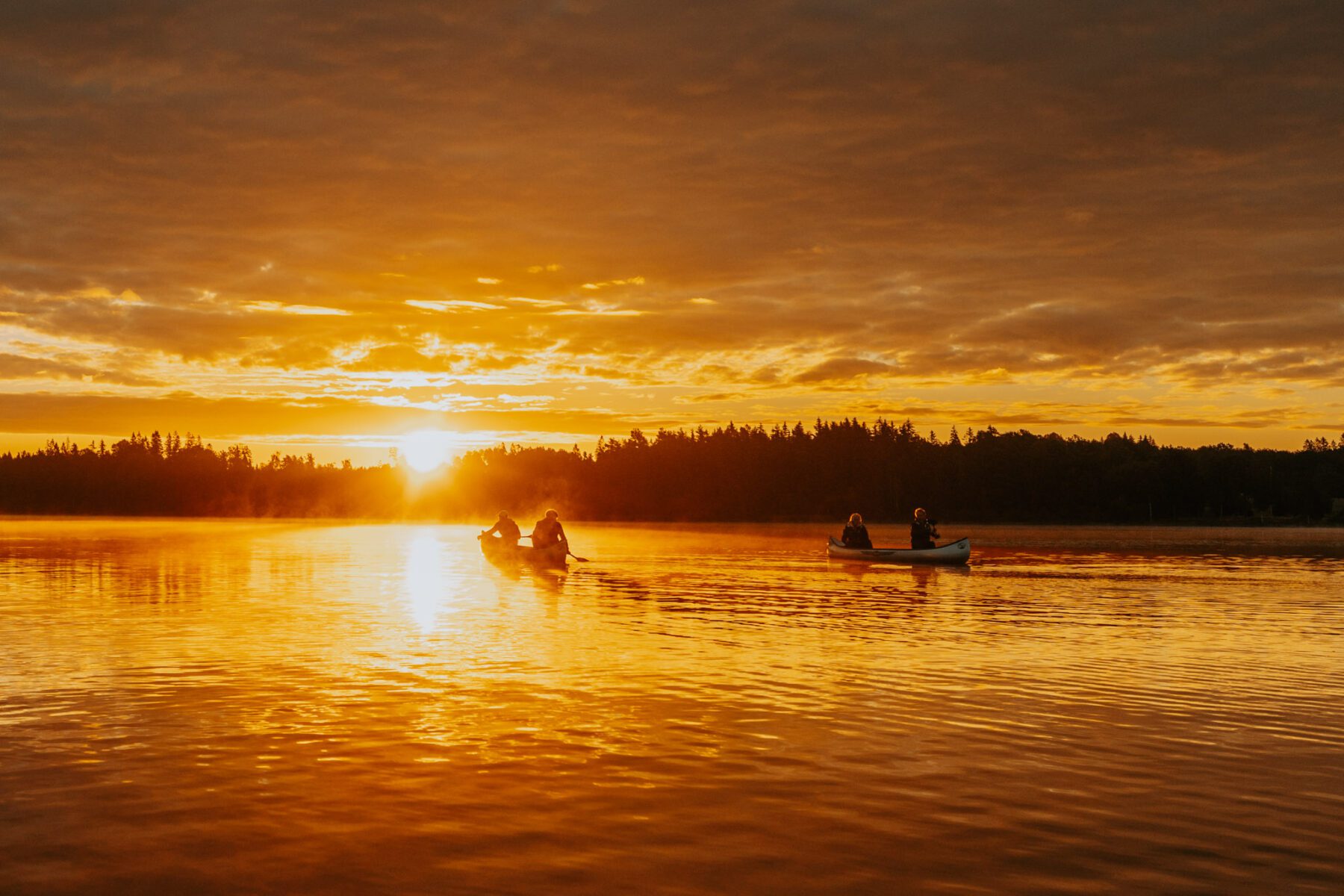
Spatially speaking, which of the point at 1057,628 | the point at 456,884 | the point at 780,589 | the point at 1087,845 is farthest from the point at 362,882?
the point at 780,589

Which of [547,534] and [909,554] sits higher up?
[547,534]

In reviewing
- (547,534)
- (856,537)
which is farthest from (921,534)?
(547,534)

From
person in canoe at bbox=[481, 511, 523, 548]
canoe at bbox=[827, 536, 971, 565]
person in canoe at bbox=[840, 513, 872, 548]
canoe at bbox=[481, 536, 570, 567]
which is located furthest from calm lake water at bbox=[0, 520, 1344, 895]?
person in canoe at bbox=[840, 513, 872, 548]

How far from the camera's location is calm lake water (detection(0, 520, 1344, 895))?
9867 millimetres

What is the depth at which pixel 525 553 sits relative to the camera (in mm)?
54531

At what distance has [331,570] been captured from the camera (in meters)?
53.5

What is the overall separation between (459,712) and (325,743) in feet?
8.21

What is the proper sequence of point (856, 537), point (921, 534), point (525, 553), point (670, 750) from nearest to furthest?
point (670, 750), point (525, 553), point (921, 534), point (856, 537)

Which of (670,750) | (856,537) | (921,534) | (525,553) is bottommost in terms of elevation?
(670,750)

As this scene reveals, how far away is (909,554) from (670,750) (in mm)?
43332

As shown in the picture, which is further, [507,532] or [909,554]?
[507,532]

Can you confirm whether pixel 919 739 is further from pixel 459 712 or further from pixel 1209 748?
pixel 459 712

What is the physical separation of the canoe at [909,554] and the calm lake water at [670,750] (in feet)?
72.3

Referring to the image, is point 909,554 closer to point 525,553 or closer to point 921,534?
point 921,534
